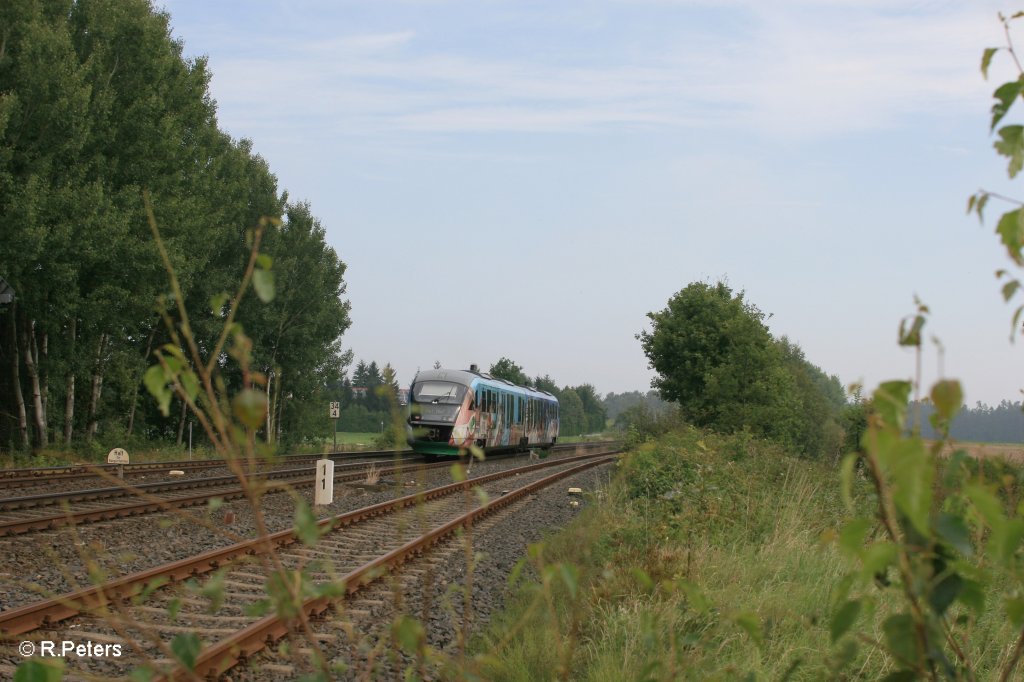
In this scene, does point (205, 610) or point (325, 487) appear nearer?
point (205, 610)

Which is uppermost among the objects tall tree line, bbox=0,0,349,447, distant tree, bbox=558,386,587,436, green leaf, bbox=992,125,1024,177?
tall tree line, bbox=0,0,349,447

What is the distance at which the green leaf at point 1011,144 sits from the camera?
159 centimetres

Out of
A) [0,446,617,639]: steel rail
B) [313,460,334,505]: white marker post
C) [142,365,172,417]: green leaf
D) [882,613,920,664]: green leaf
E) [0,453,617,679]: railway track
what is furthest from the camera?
[313,460,334,505]: white marker post

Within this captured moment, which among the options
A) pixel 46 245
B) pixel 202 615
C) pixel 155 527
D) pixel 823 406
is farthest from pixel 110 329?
pixel 823 406

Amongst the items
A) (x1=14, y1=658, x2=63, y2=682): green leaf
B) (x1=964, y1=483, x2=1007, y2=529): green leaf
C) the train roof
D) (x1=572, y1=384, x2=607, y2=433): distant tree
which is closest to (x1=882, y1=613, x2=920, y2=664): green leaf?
(x1=964, y1=483, x2=1007, y2=529): green leaf

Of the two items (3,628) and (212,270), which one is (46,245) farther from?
(3,628)

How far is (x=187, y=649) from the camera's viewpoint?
5.35ft

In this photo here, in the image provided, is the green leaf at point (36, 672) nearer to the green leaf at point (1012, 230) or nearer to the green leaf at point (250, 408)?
the green leaf at point (250, 408)

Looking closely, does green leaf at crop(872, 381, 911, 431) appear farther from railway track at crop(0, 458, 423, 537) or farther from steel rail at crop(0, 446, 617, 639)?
railway track at crop(0, 458, 423, 537)

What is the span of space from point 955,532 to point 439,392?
2862cm

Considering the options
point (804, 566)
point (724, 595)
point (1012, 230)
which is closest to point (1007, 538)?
point (1012, 230)

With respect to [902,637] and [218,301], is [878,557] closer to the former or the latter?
[902,637]

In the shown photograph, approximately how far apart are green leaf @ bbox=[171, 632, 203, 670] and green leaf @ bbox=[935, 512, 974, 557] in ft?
4.17

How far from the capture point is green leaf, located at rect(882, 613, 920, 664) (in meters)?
1.41
